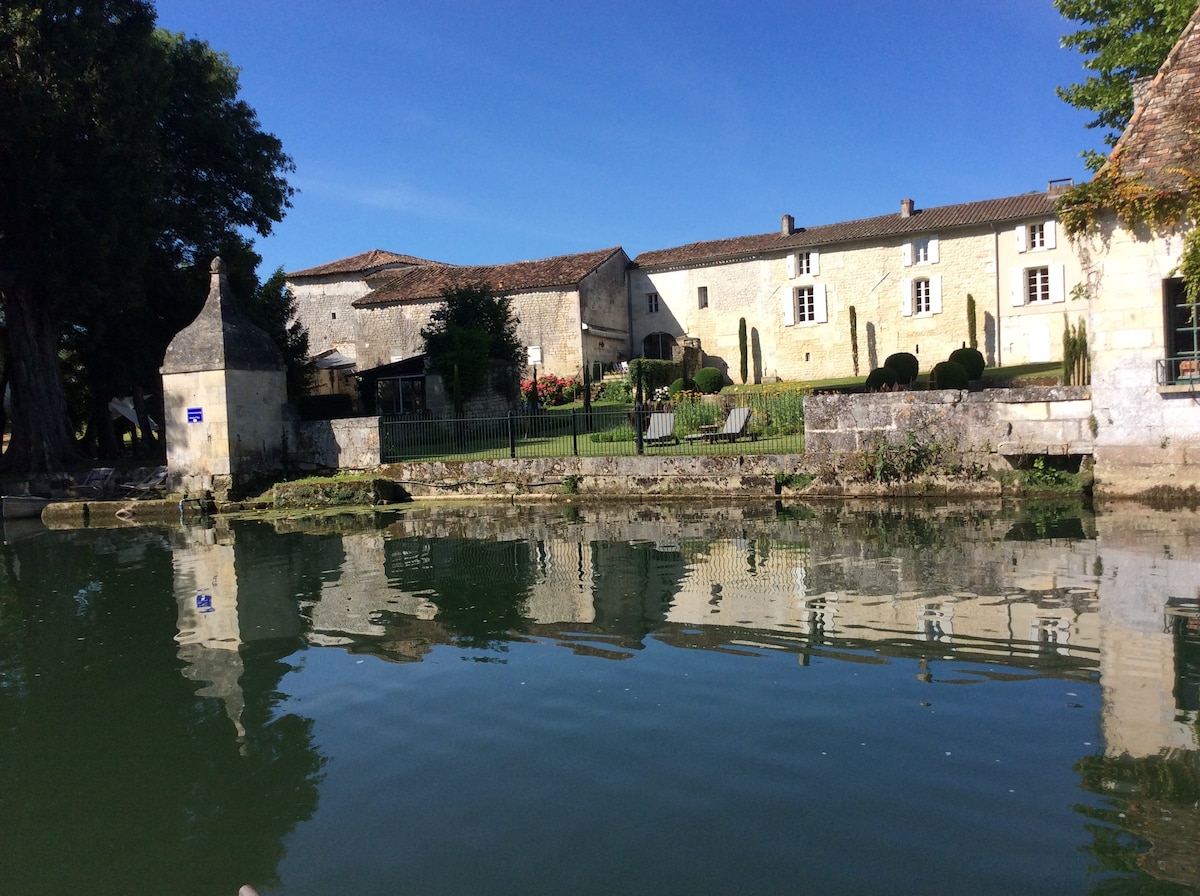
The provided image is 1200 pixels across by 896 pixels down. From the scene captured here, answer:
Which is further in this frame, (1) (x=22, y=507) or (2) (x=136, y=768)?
(1) (x=22, y=507)

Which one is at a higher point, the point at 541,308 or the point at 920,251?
the point at 920,251

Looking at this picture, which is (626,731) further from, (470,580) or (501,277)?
(501,277)

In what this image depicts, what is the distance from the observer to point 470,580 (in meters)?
10.1

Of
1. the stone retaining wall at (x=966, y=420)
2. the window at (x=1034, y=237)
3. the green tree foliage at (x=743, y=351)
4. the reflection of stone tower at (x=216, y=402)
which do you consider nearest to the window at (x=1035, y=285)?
the window at (x=1034, y=237)

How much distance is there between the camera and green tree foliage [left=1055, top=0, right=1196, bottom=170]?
2008 centimetres

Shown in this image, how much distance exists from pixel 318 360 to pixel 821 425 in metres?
29.9

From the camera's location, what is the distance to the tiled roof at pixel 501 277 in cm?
4138

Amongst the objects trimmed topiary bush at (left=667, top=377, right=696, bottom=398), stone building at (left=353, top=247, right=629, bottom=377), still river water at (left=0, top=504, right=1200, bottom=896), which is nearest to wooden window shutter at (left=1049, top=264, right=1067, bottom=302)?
trimmed topiary bush at (left=667, top=377, right=696, bottom=398)

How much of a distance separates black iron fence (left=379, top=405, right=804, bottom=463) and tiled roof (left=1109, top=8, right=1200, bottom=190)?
24.0ft

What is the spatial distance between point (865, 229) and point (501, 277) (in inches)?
652

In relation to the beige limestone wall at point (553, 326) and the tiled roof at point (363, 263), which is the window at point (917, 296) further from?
the tiled roof at point (363, 263)

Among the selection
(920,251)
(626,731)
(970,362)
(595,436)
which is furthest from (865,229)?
(626,731)

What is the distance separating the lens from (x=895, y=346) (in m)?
40.5

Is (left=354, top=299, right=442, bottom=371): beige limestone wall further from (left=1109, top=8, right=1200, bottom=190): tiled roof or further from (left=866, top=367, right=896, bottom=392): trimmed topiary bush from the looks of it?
(left=1109, top=8, right=1200, bottom=190): tiled roof
